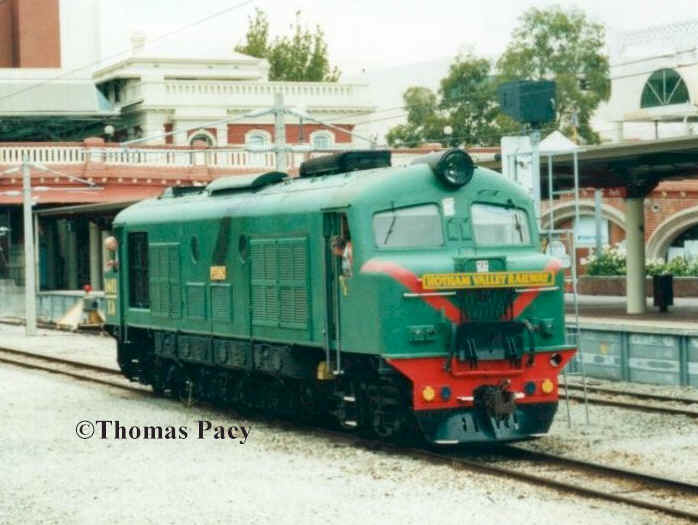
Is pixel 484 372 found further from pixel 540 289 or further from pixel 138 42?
pixel 138 42

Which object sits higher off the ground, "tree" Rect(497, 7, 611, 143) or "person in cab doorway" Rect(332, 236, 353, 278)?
"tree" Rect(497, 7, 611, 143)

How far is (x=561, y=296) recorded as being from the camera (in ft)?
51.8

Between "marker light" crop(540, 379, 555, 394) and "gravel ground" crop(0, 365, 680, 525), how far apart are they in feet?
5.15

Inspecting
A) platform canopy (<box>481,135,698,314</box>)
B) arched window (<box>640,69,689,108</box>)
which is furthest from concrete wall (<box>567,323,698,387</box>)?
arched window (<box>640,69,689,108</box>)

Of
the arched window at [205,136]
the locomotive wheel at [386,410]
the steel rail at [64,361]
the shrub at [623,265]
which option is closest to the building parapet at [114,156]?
the shrub at [623,265]

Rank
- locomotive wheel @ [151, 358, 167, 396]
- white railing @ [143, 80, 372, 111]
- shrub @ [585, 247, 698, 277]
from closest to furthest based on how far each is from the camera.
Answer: locomotive wheel @ [151, 358, 167, 396]
shrub @ [585, 247, 698, 277]
white railing @ [143, 80, 372, 111]

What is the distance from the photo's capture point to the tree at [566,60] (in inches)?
2923

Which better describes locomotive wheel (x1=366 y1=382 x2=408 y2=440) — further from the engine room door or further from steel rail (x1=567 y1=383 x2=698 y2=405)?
steel rail (x1=567 y1=383 x2=698 y2=405)

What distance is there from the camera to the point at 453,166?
15.7m

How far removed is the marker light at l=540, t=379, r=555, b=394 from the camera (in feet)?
50.6

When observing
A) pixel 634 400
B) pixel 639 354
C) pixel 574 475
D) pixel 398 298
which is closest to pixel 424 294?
pixel 398 298

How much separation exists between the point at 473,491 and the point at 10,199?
3928 centimetres

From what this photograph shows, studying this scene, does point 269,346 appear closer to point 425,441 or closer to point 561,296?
point 425,441

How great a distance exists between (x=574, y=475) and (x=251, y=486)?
9.75 feet
